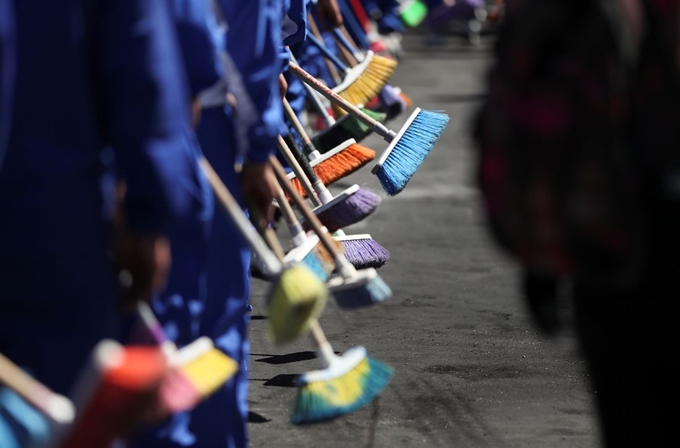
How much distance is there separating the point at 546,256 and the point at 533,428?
225 centimetres

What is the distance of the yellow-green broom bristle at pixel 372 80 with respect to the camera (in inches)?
282

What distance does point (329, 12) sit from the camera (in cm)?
740

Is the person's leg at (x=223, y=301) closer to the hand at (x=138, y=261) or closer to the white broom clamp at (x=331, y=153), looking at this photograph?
the hand at (x=138, y=261)

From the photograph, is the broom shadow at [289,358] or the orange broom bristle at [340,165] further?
the orange broom bristle at [340,165]

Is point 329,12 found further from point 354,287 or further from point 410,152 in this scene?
point 354,287

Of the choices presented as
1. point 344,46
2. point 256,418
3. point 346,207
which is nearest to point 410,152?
point 346,207

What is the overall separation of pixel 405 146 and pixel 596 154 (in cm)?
329

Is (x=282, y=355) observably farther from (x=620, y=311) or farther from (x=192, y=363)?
(x=620, y=311)

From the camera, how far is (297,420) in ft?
12.1

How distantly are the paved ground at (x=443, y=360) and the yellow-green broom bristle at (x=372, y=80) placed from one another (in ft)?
2.76

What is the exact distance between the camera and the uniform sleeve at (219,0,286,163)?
363 centimetres

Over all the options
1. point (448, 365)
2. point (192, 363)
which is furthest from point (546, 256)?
point (448, 365)

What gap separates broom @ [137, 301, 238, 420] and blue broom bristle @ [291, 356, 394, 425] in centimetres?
67

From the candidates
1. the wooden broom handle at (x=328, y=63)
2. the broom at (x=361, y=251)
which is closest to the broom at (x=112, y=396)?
the broom at (x=361, y=251)
